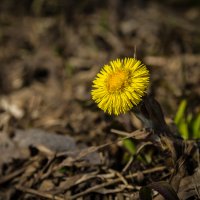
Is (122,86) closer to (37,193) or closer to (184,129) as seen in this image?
(184,129)

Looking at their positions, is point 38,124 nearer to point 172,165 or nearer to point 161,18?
point 172,165

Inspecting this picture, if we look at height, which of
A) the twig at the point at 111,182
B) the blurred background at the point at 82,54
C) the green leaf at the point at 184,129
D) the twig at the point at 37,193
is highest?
the blurred background at the point at 82,54

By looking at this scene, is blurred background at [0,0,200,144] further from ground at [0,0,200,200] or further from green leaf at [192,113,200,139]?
green leaf at [192,113,200,139]

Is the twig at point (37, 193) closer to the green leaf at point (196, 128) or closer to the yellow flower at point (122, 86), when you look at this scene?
the yellow flower at point (122, 86)

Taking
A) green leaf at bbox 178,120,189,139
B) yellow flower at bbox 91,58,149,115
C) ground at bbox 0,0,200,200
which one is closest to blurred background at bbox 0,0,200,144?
ground at bbox 0,0,200,200

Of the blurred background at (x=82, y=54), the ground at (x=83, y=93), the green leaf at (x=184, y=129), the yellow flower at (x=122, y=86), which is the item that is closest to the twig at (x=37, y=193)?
the ground at (x=83, y=93)

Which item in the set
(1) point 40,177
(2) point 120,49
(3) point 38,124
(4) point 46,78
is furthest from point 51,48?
(1) point 40,177
